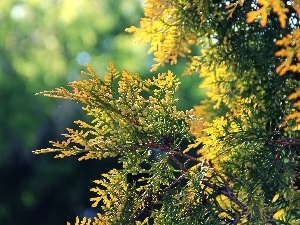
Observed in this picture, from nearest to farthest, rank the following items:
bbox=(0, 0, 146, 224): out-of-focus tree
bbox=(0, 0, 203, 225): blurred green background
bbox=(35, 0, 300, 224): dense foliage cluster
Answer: bbox=(35, 0, 300, 224): dense foliage cluster
bbox=(0, 0, 203, 225): blurred green background
bbox=(0, 0, 146, 224): out-of-focus tree

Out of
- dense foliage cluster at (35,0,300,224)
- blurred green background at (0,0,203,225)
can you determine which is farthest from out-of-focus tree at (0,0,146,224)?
dense foliage cluster at (35,0,300,224)

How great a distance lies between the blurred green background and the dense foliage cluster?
530 inches

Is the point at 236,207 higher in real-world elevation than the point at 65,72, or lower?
lower

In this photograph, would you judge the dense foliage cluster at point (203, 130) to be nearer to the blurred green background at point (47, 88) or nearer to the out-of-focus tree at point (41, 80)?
the blurred green background at point (47, 88)

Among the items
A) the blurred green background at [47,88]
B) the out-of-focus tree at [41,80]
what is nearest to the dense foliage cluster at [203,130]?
the blurred green background at [47,88]

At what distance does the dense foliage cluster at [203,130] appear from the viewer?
385 centimetres

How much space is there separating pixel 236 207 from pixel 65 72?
16308mm

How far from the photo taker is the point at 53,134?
1919cm

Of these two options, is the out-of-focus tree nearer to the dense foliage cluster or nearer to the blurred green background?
the blurred green background

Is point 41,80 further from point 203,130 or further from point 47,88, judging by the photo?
point 203,130

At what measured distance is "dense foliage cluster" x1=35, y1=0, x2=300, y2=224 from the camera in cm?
385

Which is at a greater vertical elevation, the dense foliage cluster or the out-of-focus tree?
the out-of-focus tree

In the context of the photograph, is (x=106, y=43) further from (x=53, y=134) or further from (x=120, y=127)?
(x=120, y=127)

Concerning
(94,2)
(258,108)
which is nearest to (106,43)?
(94,2)
